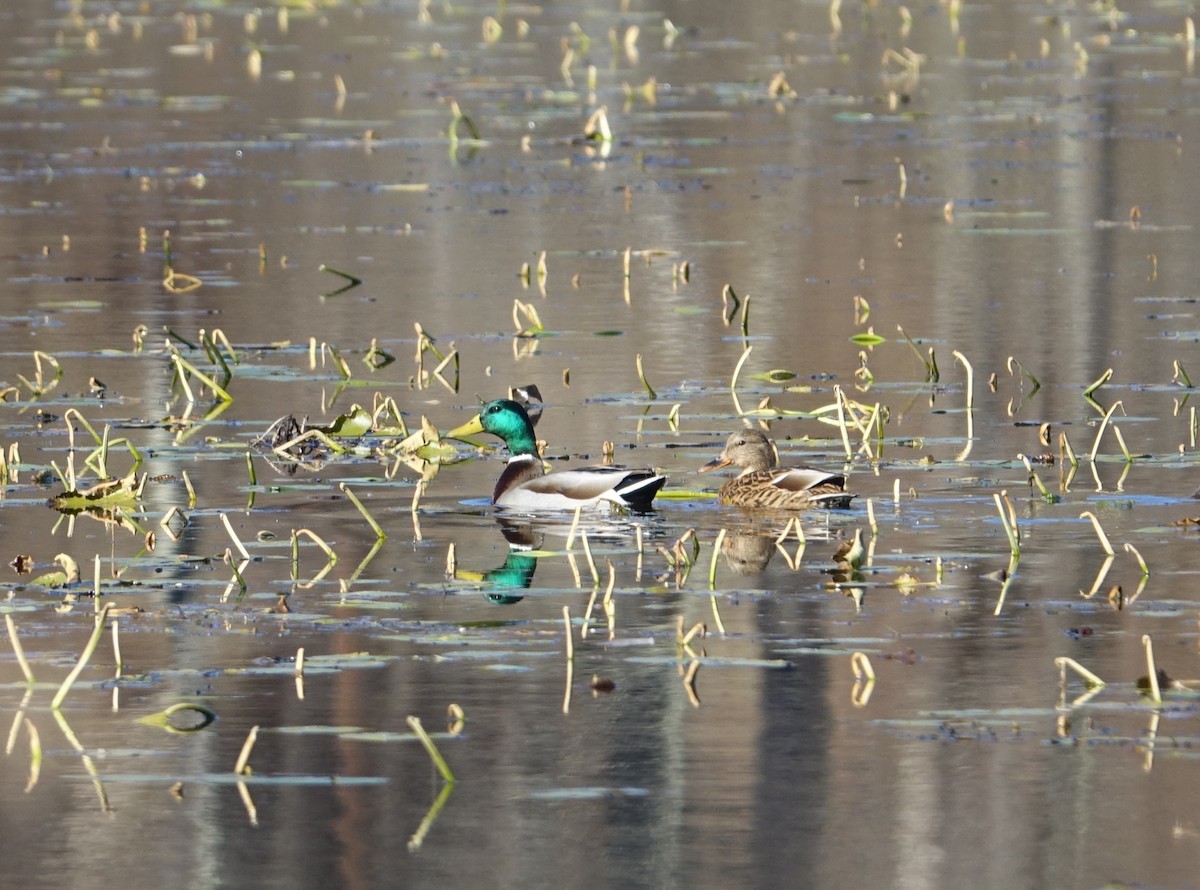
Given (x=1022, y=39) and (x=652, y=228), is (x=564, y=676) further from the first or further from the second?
(x=1022, y=39)

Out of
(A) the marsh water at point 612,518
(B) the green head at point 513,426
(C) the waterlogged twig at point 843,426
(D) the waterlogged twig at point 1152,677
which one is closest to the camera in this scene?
(A) the marsh water at point 612,518

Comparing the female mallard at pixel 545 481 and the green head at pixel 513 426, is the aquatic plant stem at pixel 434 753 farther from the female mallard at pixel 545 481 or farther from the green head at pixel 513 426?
the green head at pixel 513 426

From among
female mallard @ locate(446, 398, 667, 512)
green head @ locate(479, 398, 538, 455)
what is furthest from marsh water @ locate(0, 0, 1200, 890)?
green head @ locate(479, 398, 538, 455)

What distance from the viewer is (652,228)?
2194cm

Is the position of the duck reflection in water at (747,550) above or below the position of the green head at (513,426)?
below

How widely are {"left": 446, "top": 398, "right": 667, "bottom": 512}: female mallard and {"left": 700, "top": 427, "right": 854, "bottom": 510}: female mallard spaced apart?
1.11 feet

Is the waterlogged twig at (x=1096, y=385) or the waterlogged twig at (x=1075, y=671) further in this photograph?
the waterlogged twig at (x=1096, y=385)

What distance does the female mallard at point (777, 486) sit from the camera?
10.9 meters

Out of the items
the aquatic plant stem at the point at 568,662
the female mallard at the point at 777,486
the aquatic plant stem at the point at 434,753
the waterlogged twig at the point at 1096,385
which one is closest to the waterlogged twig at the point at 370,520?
the female mallard at the point at 777,486

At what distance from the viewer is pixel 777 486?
1103 centimetres

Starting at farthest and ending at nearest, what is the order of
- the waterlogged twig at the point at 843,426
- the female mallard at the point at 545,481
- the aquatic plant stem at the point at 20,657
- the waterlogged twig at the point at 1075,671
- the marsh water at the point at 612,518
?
the waterlogged twig at the point at 843,426 < the female mallard at the point at 545,481 < the aquatic plant stem at the point at 20,657 < the waterlogged twig at the point at 1075,671 < the marsh water at the point at 612,518

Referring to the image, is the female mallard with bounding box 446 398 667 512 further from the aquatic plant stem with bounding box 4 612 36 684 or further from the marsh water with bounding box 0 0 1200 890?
the aquatic plant stem with bounding box 4 612 36 684

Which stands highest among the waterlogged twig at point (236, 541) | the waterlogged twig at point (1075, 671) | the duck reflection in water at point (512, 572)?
the waterlogged twig at point (236, 541)

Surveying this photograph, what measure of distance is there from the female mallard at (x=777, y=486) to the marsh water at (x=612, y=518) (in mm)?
135
